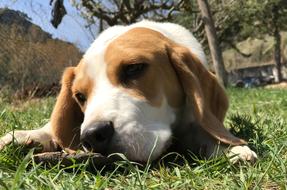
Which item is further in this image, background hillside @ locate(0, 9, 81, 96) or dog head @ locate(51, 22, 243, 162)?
background hillside @ locate(0, 9, 81, 96)

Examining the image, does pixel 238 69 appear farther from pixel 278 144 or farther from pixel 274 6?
pixel 278 144

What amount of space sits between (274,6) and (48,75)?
1230 inches

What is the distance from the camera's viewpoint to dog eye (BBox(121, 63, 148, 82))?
11.5ft

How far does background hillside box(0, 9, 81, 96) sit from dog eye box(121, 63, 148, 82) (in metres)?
9.47

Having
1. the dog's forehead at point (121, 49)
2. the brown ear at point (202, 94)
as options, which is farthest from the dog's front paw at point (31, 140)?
the brown ear at point (202, 94)

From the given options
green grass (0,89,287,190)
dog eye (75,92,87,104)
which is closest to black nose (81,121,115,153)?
green grass (0,89,287,190)

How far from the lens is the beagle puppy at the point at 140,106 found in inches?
122

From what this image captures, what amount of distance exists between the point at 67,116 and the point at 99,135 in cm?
115

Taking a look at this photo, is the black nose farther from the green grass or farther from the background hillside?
the background hillside

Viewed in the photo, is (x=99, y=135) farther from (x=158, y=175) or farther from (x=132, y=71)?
(x=132, y=71)

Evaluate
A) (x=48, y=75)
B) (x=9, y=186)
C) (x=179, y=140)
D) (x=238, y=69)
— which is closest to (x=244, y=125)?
(x=179, y=140)

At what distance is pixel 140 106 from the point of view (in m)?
3.32

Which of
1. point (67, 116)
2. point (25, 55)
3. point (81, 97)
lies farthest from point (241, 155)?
point (25, 55)

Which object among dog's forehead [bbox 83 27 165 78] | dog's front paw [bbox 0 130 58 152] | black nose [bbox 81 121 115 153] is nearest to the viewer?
black nose [bbox 81 121 115 153]
